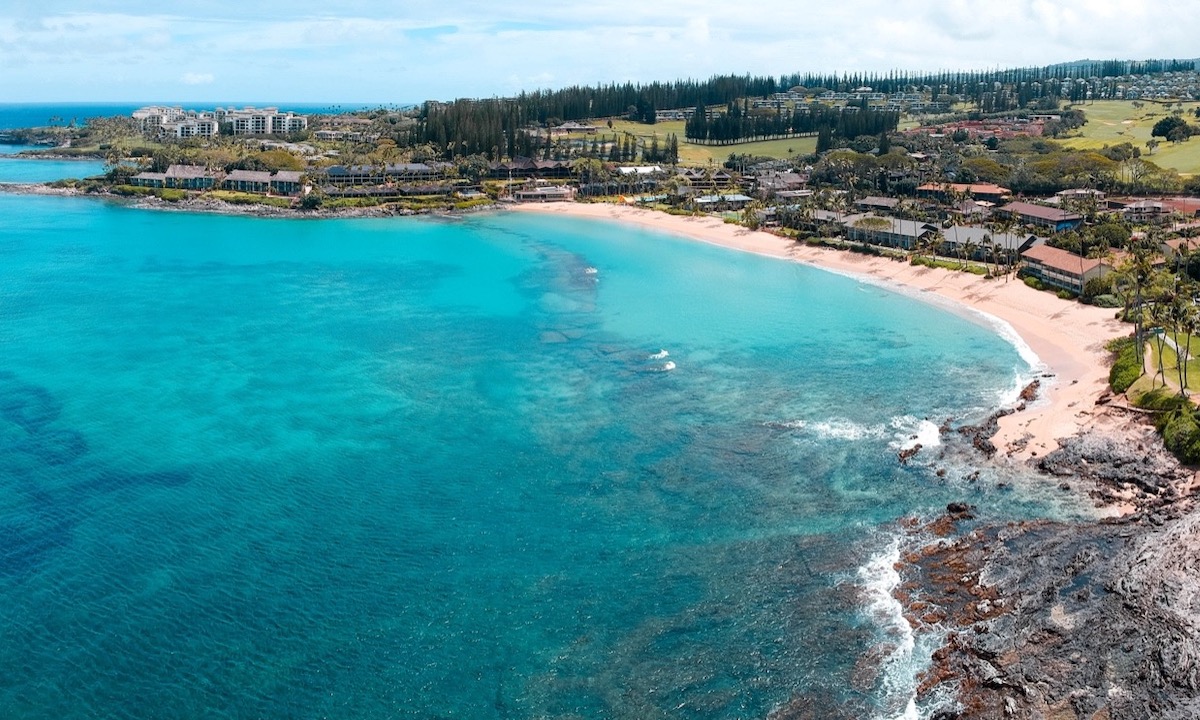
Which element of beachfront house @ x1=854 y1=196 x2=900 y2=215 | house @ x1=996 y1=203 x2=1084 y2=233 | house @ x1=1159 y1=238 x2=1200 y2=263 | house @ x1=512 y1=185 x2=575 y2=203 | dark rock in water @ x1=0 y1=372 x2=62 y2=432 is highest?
house @ x1=512 y1=185 x2=575 y2=203

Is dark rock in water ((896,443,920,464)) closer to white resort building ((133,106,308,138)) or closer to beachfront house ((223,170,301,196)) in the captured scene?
beachfront house ((223,170,301,196))

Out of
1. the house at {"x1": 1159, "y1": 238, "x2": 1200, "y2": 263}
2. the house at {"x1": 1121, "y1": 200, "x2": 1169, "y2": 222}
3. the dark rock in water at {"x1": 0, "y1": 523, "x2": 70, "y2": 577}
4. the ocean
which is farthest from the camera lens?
the house at {"x1": 1121, "y1": 200, "x2": 1169, "y2": 222}

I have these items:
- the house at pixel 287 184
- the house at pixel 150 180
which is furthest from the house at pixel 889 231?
the house at pixel 150 180

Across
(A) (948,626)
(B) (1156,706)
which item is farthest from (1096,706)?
(A) (948,626)

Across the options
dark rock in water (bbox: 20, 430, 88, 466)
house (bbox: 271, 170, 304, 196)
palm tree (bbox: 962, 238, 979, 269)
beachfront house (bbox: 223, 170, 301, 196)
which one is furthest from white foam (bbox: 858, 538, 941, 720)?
beachfront house (bbox: 223, 170, 301, 196)

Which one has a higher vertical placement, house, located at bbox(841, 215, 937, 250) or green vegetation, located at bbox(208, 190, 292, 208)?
green vegetation, located at bbox(208, 190, 292, 208)

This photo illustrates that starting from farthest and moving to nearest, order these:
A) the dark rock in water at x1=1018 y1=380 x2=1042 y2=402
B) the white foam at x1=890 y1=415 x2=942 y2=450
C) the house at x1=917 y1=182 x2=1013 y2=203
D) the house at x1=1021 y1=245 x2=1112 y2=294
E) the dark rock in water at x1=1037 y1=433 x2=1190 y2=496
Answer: the house at x1=917 y1=182 x2=1013 y2=203 < the house at x1=1021 y1=245 x2=1112 y2=294 < the dark rock in water at x1=1018 y1=380 x2=1042 y2=402 < the white foam at x1=890 y1=415 x2=942 y2=450 < the dark rock in water at x1=1037 y1=433 x2=1190 y2=496

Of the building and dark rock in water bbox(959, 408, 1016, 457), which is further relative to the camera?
the building
